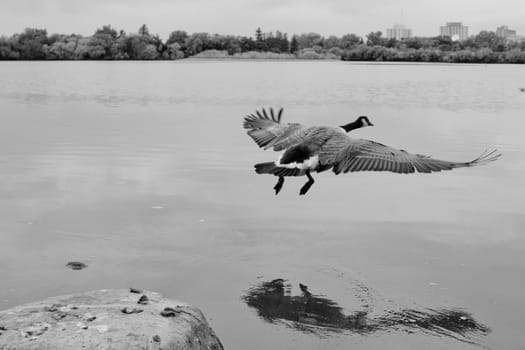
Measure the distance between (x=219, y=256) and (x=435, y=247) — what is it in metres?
2.48

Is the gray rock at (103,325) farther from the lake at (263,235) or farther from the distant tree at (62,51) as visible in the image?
the distant tree at (62,51)

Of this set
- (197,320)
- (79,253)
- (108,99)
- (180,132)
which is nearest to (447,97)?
(108,99)

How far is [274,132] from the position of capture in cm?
933

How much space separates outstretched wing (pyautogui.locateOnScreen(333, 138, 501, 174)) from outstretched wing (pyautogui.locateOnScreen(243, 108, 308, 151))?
0.59 m

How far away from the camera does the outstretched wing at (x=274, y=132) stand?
8711mm

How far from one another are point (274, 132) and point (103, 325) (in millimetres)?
4933

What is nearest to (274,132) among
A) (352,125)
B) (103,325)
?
(352,125)

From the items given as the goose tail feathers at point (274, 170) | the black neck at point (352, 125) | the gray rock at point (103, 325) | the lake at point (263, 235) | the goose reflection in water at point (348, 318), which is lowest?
the goose reflection in water at point (348, 318)

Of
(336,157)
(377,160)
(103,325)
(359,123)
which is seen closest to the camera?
(103,325)

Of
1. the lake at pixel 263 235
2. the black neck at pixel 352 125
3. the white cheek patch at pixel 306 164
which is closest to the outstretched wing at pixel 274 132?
the white cheek patch at pixel 306 164

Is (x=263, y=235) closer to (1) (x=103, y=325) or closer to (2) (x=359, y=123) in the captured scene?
(2) (x=359, y=123)

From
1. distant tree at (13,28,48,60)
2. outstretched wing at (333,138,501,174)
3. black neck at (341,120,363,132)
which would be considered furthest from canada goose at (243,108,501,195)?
distant tree at (13,28,48,60)

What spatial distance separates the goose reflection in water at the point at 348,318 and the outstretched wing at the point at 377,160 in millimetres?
1545

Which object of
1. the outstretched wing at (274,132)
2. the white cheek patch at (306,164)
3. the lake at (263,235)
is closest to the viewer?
the lake at (263,235)
